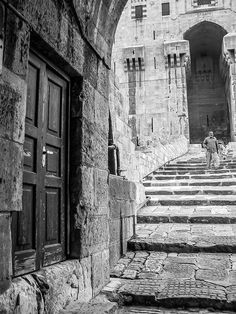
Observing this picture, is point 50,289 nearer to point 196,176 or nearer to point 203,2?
point 196,176

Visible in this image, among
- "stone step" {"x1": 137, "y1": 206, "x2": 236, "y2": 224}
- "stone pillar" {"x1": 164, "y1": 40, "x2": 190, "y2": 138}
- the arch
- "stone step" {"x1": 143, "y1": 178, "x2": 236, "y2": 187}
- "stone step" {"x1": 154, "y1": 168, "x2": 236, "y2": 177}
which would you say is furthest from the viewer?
the arch

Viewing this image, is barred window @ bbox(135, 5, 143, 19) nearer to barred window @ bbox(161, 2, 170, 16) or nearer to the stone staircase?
barred window @ bbox(161, 2, 170, 16)

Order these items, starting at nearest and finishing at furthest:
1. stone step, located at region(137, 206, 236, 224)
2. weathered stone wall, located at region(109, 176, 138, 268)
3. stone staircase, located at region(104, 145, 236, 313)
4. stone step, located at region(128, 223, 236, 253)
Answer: stone staircase, located at region(104, 145, 236, 313) < weathered stone wall, located at region(109, 176, 138, 268) < stone step, located at region(128, 223, 236, 253) < stone step, located at region(137, 206, 236, 224)

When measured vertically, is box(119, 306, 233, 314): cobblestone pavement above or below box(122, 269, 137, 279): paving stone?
below

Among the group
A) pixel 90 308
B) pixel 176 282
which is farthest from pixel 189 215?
pixel 90 308

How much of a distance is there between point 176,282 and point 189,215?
2957 mm

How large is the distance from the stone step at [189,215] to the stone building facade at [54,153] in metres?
2.32

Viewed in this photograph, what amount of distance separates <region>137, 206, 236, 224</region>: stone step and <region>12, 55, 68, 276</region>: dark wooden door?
3601 millimetres

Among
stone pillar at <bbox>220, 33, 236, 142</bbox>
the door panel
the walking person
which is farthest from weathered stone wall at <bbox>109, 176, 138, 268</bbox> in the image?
stone pillar at <bbox>220, 33, 236, 142</bbox>

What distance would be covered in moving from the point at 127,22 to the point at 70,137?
80.5ft

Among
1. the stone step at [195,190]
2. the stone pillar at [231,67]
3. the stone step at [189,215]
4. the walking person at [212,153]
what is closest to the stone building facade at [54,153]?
the stone step at [189,215]

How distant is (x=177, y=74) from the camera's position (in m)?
24.2

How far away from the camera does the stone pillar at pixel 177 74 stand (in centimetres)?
2370

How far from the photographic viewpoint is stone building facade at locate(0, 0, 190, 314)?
2219 millimetres
